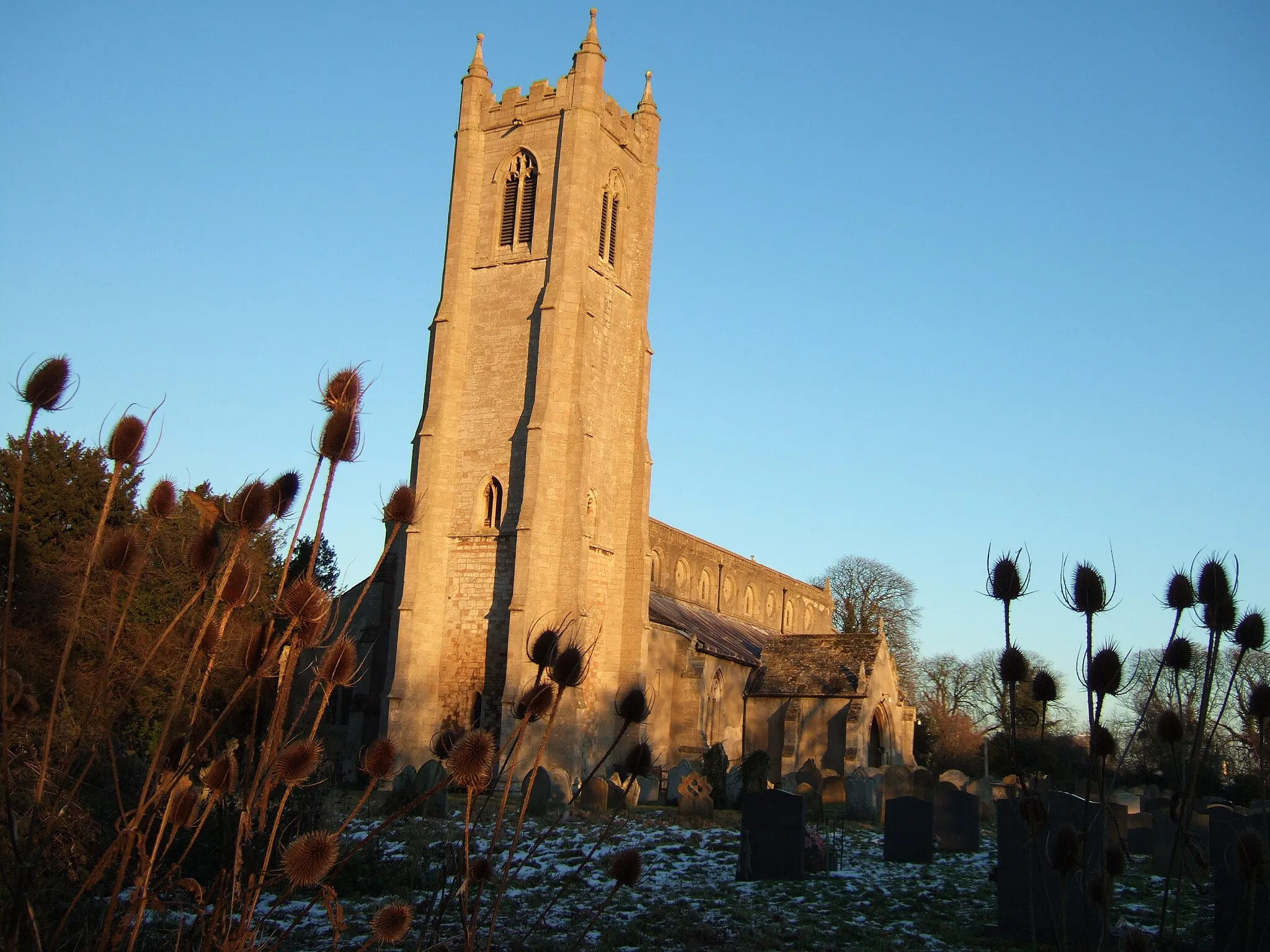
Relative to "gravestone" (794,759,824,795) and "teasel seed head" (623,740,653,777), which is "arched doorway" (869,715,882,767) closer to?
"gravestone" (794,759,824,795)

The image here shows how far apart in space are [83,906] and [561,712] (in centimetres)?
2091

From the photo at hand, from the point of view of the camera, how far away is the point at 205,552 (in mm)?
4230

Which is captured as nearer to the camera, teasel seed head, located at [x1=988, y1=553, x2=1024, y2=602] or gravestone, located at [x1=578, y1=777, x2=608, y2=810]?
teasel seed head, located at [x1=988, y1=553, x2=1024, y2=602]

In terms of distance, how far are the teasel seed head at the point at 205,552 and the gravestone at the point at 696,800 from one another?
1757cm

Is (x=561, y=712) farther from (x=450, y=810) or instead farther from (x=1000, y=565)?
(x=1000, y=565)

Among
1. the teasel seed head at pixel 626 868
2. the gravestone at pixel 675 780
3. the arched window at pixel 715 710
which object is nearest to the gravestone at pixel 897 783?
the gravestone at pixel 675 780

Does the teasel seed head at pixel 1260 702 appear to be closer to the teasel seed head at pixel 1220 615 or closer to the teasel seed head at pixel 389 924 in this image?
the teasel seed head at pixel 1220 615

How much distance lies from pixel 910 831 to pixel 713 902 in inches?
200

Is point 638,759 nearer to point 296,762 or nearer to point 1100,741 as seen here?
point 296,762

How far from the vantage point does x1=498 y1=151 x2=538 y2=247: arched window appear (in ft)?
105

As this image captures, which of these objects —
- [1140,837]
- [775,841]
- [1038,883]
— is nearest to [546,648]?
[1038,883]

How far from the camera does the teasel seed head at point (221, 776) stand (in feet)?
14.1

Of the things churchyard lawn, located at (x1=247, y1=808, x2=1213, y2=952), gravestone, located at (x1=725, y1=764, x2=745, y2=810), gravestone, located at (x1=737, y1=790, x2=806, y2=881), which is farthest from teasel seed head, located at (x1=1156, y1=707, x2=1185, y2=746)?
gravestone, located at (x1=725, y1=764, x2=745, y2=810)

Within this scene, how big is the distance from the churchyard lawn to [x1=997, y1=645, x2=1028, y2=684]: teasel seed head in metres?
5.15
